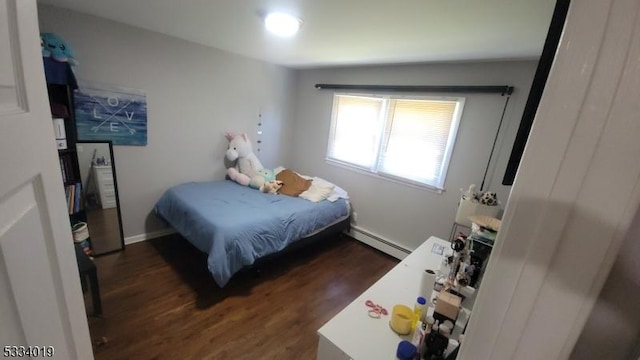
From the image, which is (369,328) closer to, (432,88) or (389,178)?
(389,178)

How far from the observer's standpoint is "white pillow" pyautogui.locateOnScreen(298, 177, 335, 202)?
3.01 metres

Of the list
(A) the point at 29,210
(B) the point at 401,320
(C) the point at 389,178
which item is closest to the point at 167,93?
(A) the point at 29,210

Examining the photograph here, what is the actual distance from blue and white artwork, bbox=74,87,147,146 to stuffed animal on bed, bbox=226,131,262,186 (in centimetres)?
96

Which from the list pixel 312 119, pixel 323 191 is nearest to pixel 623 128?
pixel 323 191

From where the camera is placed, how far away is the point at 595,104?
255mm

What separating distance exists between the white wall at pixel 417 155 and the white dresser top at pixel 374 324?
4.63ft

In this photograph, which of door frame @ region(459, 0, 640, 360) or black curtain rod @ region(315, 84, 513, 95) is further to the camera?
black curtain rod @ region(315, 84, 513, 95)

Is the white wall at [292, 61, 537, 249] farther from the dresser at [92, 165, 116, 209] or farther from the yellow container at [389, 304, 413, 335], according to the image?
the dresser at [92, 165, 116, 209]

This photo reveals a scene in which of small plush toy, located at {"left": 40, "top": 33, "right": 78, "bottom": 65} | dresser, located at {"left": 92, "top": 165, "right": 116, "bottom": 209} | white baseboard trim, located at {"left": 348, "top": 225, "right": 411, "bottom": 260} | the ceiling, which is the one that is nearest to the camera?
the ceiling

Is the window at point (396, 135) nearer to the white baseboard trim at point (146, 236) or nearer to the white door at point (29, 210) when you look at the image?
the white baseboard trim at point (146, 236)

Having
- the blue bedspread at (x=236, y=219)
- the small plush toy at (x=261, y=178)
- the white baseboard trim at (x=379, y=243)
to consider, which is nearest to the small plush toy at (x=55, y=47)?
the blue bedspread at (x=236, y=219)

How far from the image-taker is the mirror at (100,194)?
232 centimetres

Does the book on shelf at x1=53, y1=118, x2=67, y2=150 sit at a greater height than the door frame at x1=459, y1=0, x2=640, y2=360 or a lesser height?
lesser

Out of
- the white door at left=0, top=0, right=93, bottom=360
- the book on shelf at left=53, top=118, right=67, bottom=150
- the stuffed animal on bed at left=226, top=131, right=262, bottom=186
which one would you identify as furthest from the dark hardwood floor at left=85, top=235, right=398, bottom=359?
the white door at left=0, top=0, right=93, bottom=360
